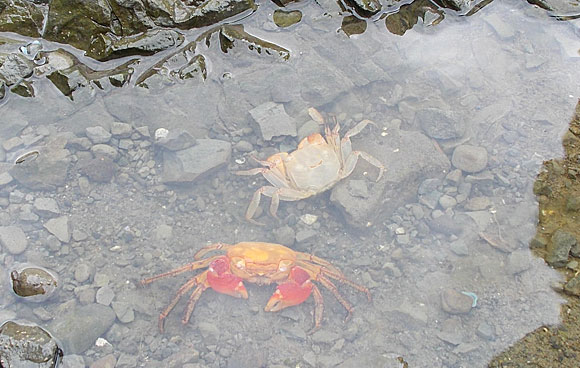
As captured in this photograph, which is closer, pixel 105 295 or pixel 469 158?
pixel 105 295

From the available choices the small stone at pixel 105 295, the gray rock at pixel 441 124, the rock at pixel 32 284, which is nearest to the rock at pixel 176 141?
the small stone at pixel 105 295

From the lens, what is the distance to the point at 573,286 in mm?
4004

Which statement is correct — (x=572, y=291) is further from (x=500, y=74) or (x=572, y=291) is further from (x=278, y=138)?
(x=278, y=138)

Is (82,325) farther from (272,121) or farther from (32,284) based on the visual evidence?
(272,121)

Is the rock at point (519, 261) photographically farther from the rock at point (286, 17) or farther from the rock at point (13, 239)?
the rock at point (13, 239)

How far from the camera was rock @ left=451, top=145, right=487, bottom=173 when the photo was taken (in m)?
4.92

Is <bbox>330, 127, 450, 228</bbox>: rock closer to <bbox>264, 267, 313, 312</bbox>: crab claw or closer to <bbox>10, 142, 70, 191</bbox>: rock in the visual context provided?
<bbox>264, 267, 313, 312</bbox>: crab claw

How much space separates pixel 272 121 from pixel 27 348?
294 cm

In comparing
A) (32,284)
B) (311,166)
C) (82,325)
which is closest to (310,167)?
(311,166)

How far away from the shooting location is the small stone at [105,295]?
4199 mm

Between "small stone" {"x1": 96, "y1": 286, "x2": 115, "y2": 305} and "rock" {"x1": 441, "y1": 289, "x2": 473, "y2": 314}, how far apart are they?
2.85 meters

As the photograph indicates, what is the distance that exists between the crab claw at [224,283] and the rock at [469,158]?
2482 mm

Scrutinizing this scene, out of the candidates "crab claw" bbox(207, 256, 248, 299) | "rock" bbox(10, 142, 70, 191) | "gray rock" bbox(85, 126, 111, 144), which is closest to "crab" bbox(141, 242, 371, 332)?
"crab claw" bbox(207, 256, 248, 299)

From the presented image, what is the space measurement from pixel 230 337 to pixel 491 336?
215cm
